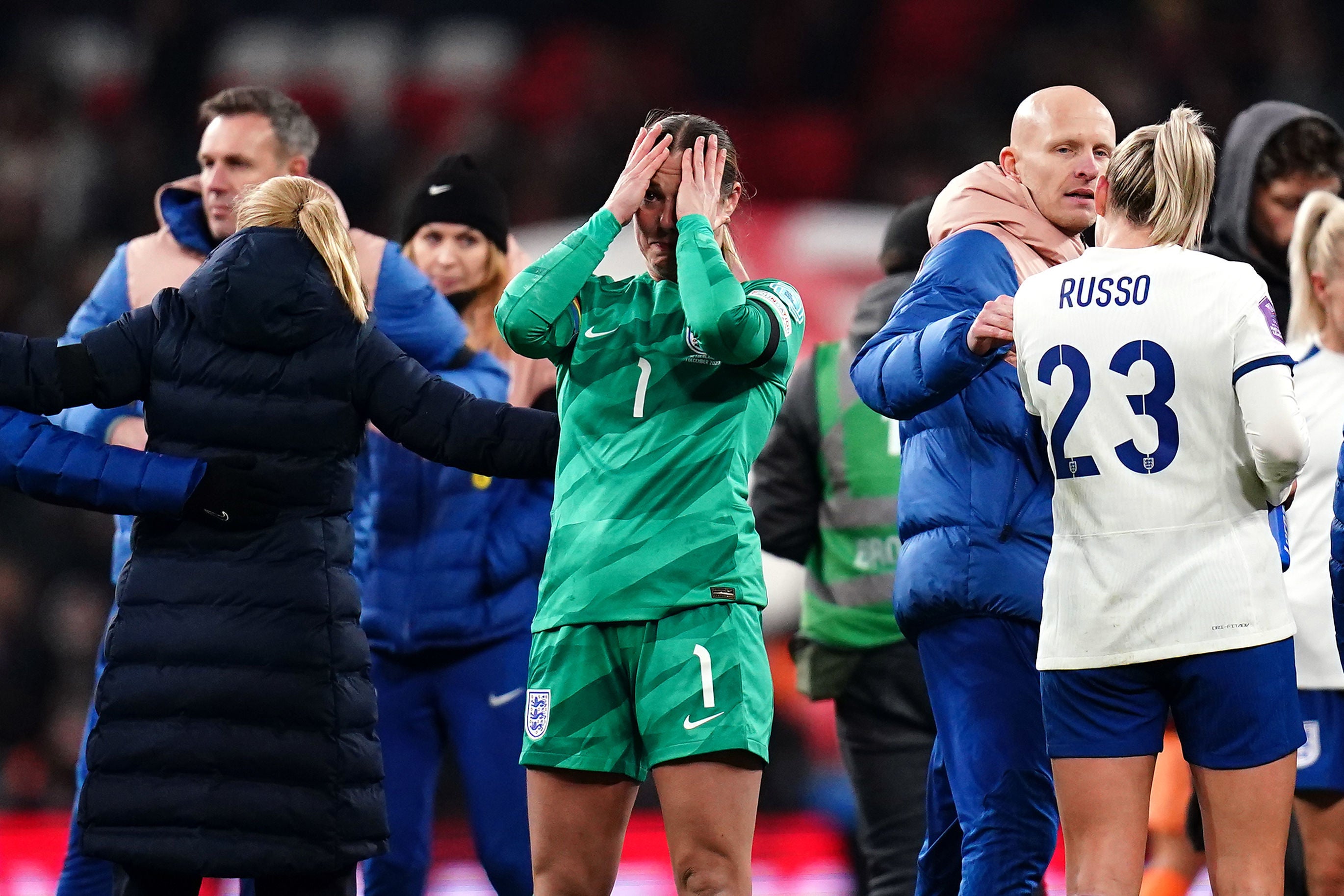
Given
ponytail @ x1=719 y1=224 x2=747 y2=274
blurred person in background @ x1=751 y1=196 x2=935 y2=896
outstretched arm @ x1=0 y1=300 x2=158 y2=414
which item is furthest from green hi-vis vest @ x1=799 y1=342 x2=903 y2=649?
outstretched arm @ x1=0 y1=300 x2=158 y2=414

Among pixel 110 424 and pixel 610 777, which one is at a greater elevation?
pixel 110 424

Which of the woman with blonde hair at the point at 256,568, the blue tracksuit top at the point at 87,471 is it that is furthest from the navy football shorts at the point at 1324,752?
the blue tracksuit top at the point at 87,471

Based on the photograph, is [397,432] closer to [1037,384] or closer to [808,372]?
[1037,384]

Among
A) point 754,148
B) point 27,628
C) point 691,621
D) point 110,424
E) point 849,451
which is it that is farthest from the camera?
point 754,148

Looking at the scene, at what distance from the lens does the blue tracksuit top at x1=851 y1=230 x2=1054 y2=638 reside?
12.8ft

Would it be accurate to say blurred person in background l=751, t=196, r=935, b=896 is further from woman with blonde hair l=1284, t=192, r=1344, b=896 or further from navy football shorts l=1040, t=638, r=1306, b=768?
navy football shorts l=1040, t=638, r=1306, b=768

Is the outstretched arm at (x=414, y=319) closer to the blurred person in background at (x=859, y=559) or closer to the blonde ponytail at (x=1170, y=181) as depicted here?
the blurred person in background at (x=859, y=559)

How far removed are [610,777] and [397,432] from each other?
2.91 feet

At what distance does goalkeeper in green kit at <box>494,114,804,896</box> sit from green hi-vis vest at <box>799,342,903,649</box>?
5.46 ft

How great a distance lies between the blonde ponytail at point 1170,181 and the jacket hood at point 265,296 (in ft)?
5.61

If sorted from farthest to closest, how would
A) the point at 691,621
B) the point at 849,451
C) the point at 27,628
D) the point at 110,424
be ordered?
the point at 27,628
the point at 849,451
the point at 110,424
the point at 691,621

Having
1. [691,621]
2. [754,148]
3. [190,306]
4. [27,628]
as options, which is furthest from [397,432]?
[754,148]

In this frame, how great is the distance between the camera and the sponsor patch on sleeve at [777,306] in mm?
3658

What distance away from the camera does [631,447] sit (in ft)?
11.9
